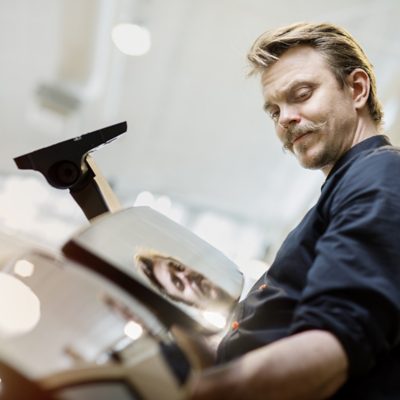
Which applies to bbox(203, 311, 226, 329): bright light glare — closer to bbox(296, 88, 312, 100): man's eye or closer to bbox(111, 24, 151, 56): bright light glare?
bbox(296, 88, 312, 100): man's eye

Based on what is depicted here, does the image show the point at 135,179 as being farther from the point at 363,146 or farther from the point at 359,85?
the point at 363,146

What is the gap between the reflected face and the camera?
48 cm

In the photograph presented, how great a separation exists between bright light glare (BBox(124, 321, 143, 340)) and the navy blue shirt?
181 mm

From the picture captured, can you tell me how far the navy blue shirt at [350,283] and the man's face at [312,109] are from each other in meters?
0.17

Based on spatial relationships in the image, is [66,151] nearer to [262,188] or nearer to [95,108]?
[95,108]

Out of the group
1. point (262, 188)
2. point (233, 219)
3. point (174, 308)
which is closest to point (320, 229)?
point (174, 308)

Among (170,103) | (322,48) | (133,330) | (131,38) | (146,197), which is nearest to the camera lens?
(133,330)

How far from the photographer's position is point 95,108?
3.67m

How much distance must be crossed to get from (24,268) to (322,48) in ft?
2.49

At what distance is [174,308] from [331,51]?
735 millimetres

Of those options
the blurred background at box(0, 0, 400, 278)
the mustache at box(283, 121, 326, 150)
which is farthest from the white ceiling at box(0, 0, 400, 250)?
the mustache at box(283, 121, 326, 150)

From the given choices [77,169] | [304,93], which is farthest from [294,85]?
[77,169]

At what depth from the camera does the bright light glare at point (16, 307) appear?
14.5 inches

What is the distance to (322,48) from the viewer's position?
938mm
